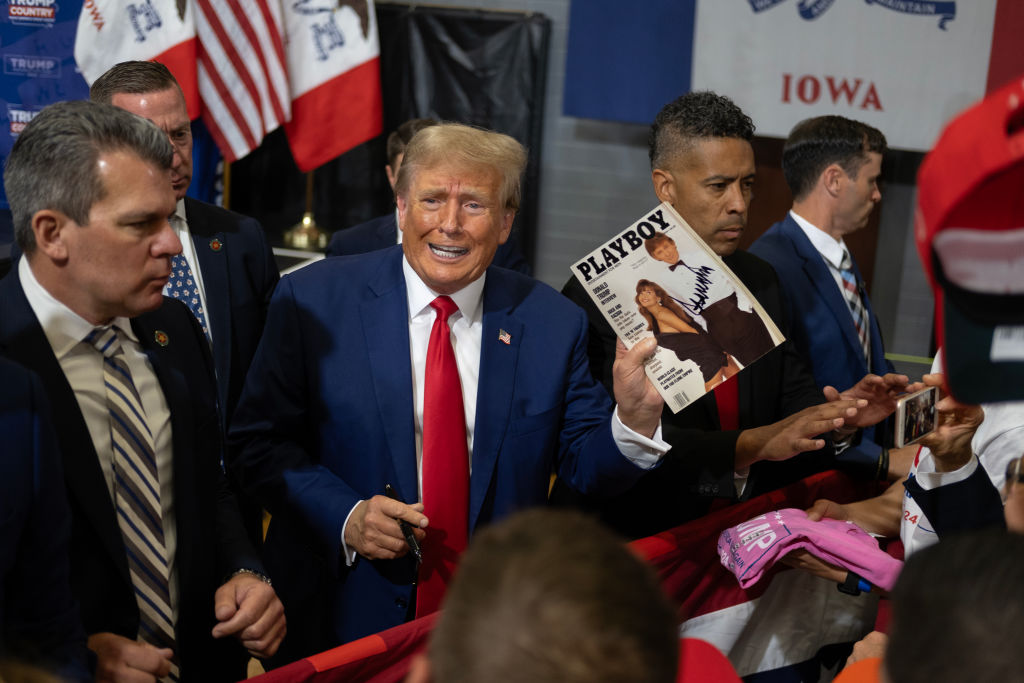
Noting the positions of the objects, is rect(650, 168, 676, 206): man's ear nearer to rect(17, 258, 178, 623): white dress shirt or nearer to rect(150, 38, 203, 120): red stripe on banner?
rect(17, 258, 178, 623): white dress shirt

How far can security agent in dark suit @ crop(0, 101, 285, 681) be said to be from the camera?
67.1 inches

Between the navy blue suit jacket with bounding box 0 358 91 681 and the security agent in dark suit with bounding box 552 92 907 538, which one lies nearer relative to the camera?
the navy blue suit jacket with bounding box 0 358 91 681

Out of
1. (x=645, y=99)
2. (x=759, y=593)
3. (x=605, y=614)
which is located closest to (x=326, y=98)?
(x=645, y=99)

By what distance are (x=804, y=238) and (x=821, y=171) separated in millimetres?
375

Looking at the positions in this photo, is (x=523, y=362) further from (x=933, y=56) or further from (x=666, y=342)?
(x=933, y=56)

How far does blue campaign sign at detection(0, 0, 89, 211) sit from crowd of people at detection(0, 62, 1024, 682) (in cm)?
235

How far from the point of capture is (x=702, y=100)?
2973mm

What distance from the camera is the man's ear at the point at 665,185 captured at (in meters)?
3.00

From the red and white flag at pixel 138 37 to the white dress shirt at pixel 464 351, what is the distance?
10.9 ft

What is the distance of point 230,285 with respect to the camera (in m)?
2.98

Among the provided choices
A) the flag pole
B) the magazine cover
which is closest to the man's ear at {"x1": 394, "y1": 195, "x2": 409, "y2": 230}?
the magazine cover

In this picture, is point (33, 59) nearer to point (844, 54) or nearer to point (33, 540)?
point (33, 540)

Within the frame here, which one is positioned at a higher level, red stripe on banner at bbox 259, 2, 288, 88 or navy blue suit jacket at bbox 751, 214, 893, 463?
red stripe on banner at bbox 259, 2, 288, 88

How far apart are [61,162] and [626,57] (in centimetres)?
486
